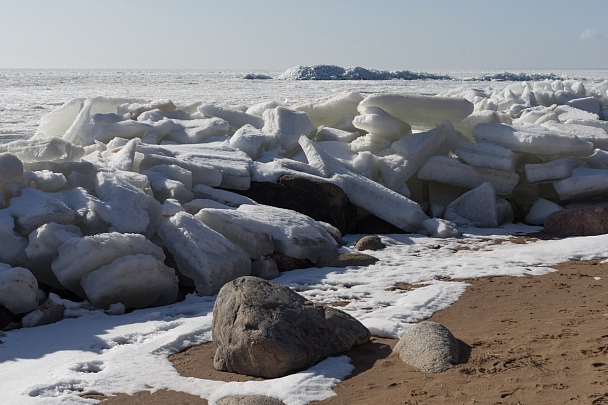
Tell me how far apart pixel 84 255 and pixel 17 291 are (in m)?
0.59

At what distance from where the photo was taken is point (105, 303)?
572 cm

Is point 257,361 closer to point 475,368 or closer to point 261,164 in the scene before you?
point 475,368

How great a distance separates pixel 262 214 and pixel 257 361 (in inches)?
129

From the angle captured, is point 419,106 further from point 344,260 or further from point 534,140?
point 344,260

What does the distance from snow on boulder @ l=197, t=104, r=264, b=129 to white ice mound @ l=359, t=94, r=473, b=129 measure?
68.4 inches

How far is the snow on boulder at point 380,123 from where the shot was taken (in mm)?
9898

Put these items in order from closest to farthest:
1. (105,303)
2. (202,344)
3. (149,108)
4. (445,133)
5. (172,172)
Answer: (202,344), (105,303), (172,172), (445,133), (149,108)

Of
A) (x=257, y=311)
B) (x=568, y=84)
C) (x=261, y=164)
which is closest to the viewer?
(x=257, y=311)

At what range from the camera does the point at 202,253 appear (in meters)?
6.31

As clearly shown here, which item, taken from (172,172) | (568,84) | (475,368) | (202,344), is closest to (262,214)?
(172,172)

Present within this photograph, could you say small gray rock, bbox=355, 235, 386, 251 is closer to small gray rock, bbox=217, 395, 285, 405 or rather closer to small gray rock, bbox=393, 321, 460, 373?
small gray rock, bbox=393, 321, 460, 373

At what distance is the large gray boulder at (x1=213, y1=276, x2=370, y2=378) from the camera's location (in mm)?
4137

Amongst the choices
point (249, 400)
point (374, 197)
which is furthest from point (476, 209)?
point (249, 400)

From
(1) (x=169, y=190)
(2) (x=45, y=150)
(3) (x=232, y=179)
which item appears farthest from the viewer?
(3) (x=232, y=179)
